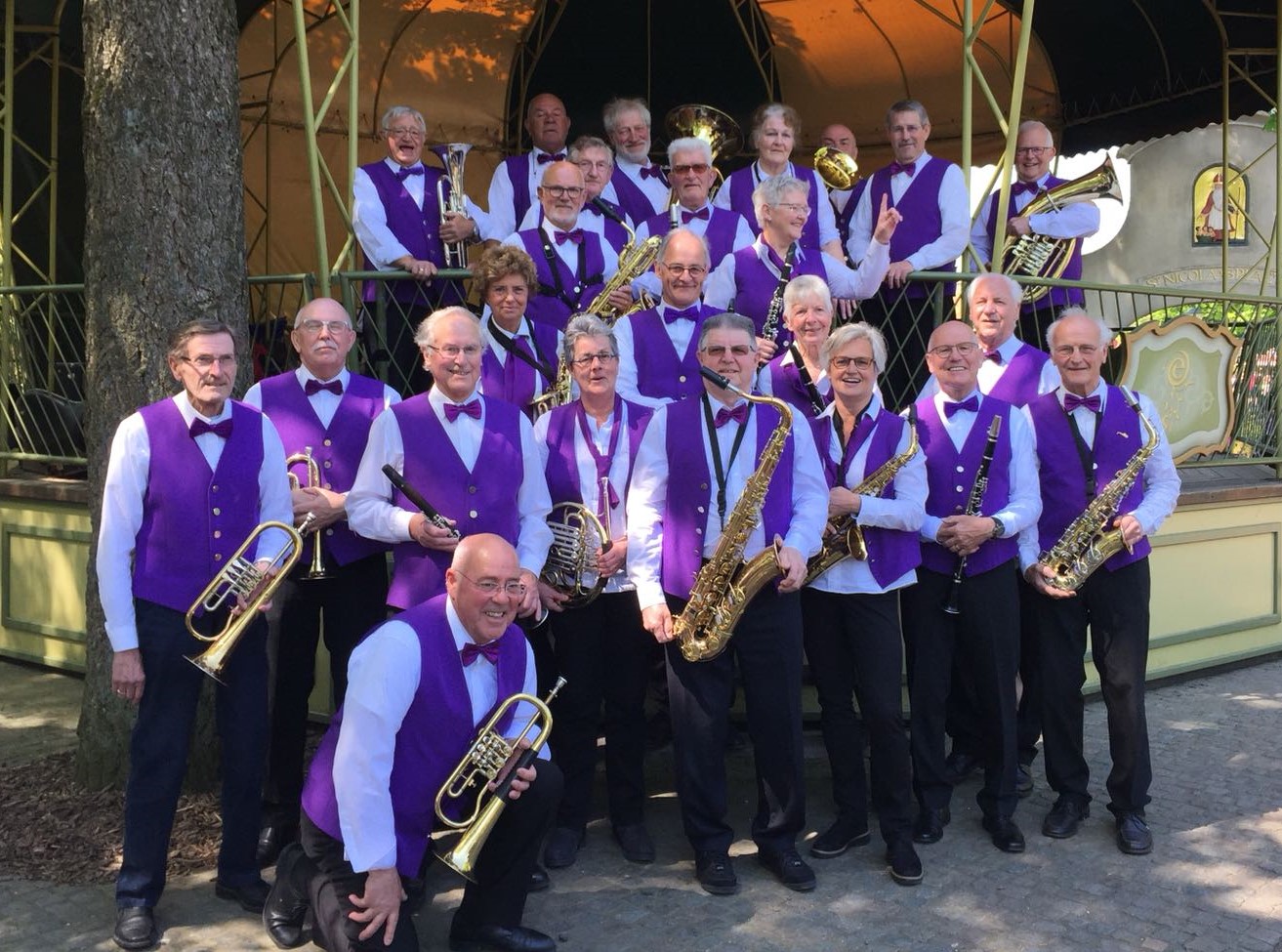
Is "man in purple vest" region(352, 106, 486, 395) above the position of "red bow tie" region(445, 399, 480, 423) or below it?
above

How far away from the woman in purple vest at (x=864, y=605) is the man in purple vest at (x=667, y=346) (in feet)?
1.89

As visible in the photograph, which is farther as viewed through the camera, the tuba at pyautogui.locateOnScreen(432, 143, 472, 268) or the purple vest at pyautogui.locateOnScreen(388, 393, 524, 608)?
the tuba at pyautogui.locateOnScreen(432, 143, 472, 268)

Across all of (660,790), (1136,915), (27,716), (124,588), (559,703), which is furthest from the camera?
(27,716)

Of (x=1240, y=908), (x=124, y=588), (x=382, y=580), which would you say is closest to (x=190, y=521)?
(x=124, y=588)

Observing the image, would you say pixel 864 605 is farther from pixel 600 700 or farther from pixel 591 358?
pixel 591 358

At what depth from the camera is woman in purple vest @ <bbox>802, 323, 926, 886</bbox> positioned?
451cm

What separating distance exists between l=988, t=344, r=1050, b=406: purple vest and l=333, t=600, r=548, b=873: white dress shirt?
3.00 m

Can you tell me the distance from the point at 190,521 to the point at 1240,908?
3.75 metres

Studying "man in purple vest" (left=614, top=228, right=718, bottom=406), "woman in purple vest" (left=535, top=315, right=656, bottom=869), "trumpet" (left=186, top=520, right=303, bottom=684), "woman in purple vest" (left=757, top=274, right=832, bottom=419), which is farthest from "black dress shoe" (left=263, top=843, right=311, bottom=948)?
"woman in purple vest" (left=757, top=274, right=832, bottom=419)

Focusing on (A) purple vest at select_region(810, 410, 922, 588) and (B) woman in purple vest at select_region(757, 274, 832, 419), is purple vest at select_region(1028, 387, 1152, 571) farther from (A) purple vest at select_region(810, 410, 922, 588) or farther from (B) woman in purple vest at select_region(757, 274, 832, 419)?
(B) woman in purple vest at select_region(757, 274, 832, 419)

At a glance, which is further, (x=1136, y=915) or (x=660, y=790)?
(x=660, y=790)

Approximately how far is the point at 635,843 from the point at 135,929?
5.71ft

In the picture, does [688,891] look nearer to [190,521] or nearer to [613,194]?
[190,521]

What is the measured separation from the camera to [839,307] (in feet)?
18.7
